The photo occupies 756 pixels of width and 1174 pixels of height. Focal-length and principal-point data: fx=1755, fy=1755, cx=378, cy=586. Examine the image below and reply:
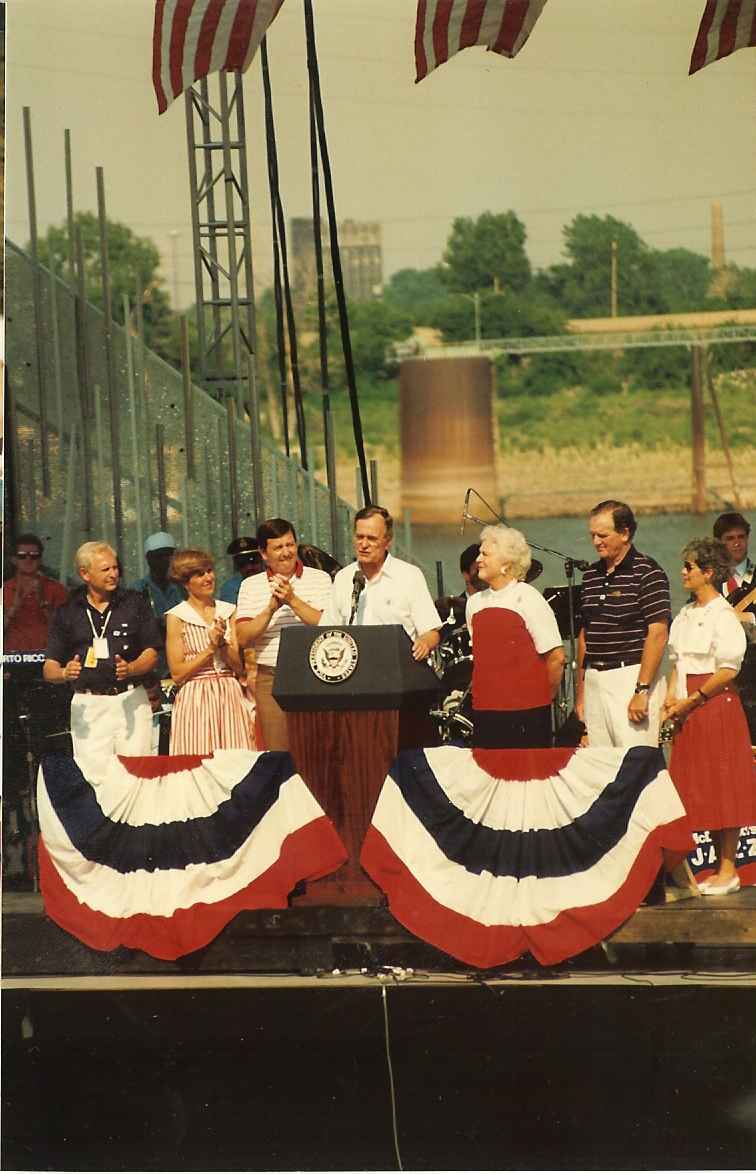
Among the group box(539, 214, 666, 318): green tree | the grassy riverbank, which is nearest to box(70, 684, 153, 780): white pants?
box(539, 214, 666, 318): green tree

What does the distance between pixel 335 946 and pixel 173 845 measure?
2.04 feet

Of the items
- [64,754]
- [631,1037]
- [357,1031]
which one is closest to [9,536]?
[64,754]

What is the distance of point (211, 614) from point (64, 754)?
0.72m

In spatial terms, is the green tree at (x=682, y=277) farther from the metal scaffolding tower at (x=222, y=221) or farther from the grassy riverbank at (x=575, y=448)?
the metal scaffolding tower at (x=222, y=221)

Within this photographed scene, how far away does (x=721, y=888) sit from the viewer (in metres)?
5.61

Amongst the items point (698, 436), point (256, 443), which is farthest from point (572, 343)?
point (256, 443)

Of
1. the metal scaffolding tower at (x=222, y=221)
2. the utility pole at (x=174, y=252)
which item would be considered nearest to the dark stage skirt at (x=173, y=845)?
the metal scaffolding tower at (x=222, y=221)

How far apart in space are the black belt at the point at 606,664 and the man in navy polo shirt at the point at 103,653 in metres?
1.50

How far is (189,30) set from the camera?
22.1 ft

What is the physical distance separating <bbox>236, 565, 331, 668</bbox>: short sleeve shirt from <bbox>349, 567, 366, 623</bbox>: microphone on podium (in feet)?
0.77

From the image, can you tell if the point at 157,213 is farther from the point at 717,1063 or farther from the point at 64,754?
the point at 717,1063

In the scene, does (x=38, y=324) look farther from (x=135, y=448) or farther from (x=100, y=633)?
(x=100, y=633)

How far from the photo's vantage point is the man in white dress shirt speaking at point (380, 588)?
5.78 metres

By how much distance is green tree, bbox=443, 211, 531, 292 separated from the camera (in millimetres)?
13445
